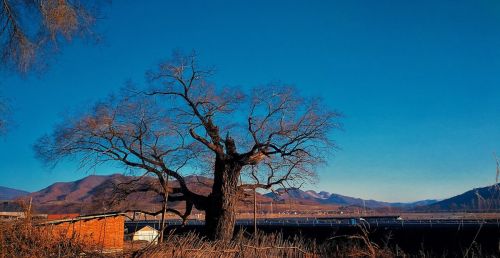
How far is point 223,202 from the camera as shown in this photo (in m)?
19.3

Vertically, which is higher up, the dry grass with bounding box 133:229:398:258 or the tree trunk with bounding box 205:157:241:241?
the tree trunk with bounding box 205:157:241:241

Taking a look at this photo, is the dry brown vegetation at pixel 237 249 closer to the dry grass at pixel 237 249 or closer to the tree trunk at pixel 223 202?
the dry grass at pixel 237 249

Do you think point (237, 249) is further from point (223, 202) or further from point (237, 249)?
point (223, 202)

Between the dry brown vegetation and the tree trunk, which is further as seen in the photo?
the tree trunk

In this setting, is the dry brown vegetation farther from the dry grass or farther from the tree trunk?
the tree trunk

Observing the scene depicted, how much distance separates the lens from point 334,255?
1066 cm

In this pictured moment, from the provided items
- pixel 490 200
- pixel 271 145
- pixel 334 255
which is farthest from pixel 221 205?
pixel 490 200

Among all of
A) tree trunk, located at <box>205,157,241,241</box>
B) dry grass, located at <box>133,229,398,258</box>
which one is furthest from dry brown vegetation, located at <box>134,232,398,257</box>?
tree trunk, located at <box>205,157,241,241</box>

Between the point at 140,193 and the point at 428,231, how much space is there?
16.9 meters

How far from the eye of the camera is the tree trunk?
19.0 metres

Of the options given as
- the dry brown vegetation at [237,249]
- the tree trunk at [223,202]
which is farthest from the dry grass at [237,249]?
the tree trunk at [223,202]

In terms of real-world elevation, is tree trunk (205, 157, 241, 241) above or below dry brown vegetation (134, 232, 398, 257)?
above

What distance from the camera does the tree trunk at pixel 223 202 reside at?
19016 millimetres

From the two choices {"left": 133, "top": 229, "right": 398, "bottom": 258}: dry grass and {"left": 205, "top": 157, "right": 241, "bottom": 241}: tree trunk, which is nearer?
{"left": 133, "top": 229, "right": 398, "bottom": 258}: dry grass
